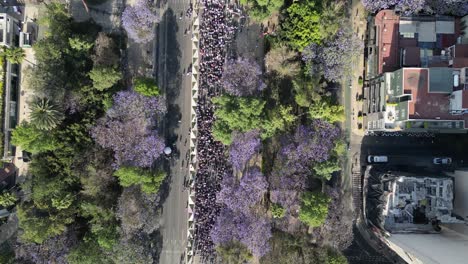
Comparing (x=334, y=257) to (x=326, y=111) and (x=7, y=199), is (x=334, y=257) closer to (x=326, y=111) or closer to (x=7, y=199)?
(x=326, y=111)

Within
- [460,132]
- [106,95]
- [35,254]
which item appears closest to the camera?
[35,254]

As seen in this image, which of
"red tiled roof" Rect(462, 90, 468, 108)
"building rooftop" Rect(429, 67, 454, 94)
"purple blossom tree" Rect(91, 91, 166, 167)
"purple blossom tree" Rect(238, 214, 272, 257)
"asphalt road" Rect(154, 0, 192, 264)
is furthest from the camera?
"asphalt road" Rect(154, 0, 192, 264)

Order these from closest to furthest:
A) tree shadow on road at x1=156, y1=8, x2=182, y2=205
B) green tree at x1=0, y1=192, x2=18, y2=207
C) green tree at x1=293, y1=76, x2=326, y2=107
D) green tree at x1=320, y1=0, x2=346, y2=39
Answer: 1. green tree at x1=320, y1=0, x2=346, y2=39
2. green tree at x1=293, y1=76, x2=326, y2=107
3. green tree at x1=0, y1=192, x2=18, y2=207
4. tree shadow on road at x1=156, y1=8, x2=182, y2=205

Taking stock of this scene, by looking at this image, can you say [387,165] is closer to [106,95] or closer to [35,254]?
[106,95]

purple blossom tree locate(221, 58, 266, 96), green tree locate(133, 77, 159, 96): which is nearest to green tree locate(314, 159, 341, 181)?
purple blossom tree locate(221, 58, 266, 96)

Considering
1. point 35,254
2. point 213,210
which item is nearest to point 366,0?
point 213,210

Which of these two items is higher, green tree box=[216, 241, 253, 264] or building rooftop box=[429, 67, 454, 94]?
building rooftop box=[429, 67, 454, 94]

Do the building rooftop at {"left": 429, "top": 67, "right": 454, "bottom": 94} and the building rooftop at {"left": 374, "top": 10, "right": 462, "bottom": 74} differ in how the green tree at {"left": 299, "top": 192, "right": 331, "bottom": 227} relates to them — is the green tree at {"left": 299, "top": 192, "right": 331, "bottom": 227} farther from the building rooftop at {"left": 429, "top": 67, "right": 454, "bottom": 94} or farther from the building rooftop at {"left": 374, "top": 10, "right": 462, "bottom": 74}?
the building rooftop at {"left": 374, "top": 10, "right": 462, "bottom": 74}
